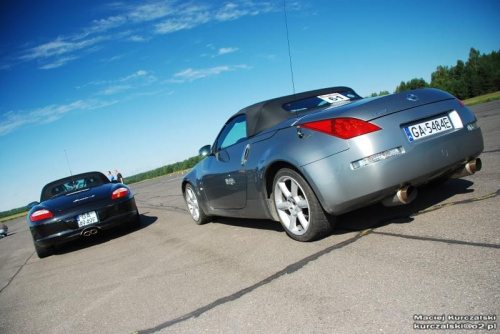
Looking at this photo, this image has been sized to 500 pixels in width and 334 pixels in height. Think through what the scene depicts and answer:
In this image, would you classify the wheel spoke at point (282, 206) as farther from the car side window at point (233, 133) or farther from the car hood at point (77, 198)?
the car hood at point (77, 198)

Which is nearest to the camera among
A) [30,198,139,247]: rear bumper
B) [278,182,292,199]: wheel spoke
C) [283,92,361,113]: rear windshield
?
[278,182,292,199]: wheel spoke

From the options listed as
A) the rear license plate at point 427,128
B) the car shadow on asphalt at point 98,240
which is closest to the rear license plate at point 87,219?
the car shadow on asphalt at point 98,240

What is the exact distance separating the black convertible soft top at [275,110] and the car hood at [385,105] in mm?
607

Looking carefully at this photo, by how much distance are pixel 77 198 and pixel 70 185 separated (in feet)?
3.99

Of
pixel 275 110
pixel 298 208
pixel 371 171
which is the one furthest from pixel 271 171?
pixel 371 171

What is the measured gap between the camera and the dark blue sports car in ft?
18.7

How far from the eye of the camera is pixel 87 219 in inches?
229

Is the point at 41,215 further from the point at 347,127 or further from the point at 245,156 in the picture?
the point at 347,127

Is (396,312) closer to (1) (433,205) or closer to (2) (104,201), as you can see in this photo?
(1) (433,205)

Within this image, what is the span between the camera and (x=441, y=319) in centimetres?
179

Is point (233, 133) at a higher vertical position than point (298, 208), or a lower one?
higher

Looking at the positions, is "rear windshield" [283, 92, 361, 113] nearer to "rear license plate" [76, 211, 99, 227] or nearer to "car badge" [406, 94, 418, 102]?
"car badge" [406, 94, 418, 102]

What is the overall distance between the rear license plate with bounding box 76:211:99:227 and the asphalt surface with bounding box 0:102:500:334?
36.5 inches


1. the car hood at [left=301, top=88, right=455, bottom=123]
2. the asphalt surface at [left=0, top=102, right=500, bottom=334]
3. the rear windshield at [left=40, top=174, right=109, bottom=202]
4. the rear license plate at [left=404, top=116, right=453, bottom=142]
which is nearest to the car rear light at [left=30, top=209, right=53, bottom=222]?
the rear windshield at [left=40, top=174, right=109, bottom=202]
